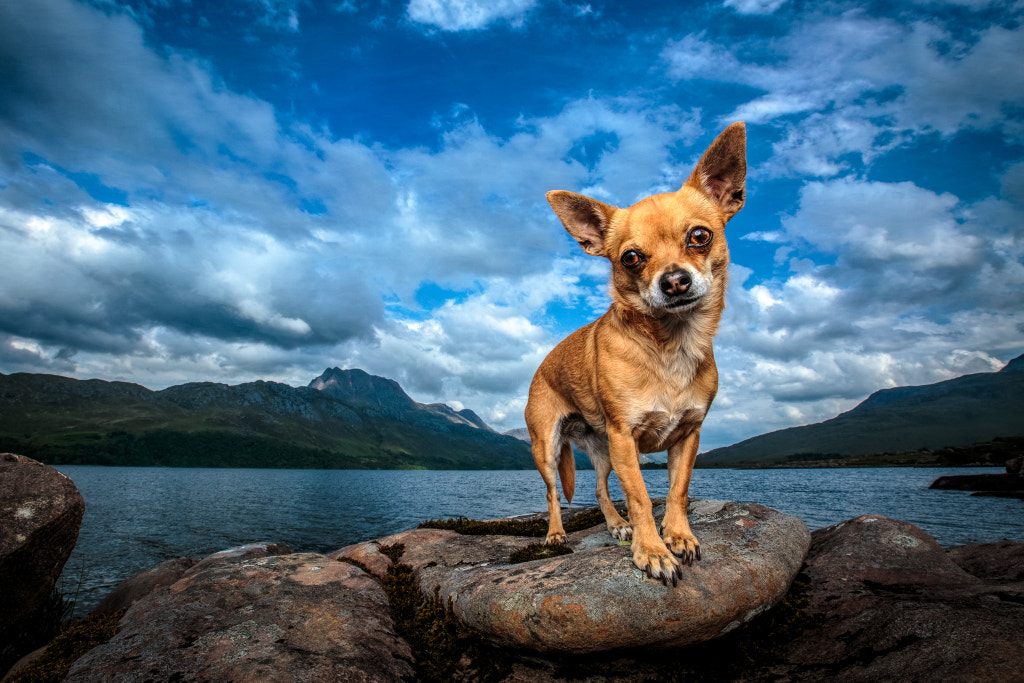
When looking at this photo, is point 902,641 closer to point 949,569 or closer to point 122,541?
point 949,569

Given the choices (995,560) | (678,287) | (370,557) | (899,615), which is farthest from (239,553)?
(995,560)

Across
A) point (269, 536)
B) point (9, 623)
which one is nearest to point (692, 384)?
point (9, 623)

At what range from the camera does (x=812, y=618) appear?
18.8ft

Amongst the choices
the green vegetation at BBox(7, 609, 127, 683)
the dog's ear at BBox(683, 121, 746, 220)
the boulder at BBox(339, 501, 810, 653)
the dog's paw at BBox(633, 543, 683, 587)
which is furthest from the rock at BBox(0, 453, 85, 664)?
the dog's ear at BBox(683, 121, 746, 220)

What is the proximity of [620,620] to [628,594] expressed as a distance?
0.86 ft

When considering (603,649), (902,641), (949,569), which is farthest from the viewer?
(949,569)

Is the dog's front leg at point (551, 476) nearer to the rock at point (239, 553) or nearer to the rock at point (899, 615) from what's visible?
the rock at point (899, 615)

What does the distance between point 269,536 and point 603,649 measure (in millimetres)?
44534

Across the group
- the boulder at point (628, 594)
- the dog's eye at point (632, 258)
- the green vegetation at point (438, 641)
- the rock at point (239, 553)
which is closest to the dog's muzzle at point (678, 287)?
the dog's eye at point (632, 258)

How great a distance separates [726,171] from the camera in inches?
216

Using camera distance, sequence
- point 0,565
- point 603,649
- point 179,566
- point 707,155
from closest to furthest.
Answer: point 603,649, point 707,155, point 0,565, point 179,566

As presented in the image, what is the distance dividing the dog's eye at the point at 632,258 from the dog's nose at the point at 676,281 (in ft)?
1.73

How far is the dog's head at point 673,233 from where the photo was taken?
4809 millimetres

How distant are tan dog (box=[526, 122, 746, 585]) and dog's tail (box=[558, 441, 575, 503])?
8.60 feet
